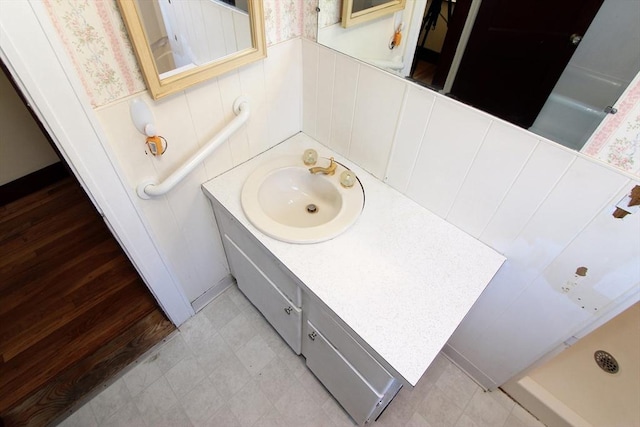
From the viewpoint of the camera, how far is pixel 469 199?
102cm

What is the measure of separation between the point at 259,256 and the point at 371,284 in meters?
0.45

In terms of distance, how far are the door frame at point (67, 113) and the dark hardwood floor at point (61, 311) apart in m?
0.63

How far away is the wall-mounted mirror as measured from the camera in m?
0.91

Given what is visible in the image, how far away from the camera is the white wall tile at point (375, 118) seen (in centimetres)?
103

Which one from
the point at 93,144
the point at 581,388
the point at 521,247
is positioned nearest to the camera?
the point at 93,144

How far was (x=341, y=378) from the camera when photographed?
1156mm

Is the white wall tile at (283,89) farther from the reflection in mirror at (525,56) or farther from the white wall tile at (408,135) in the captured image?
the white wall tile at (408,135)

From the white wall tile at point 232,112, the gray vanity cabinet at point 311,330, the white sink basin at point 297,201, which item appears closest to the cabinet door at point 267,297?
the gray vanity cabinet at point 311,330

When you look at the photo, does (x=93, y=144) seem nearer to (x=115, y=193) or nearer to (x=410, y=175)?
(x=115, y=193)

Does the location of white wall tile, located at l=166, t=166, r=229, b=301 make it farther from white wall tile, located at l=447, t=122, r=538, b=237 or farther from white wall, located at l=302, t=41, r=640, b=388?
white wall tile, located at l=447, t=122, r=538, b=237

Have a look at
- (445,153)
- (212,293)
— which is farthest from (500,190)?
(212,293)

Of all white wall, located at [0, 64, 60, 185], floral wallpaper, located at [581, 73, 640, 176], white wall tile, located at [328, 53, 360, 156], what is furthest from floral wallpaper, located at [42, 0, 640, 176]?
white wall, located at [0, 64, 60, 185]

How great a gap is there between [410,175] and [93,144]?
0.95m

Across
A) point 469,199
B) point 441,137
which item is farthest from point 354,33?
point 469,199
